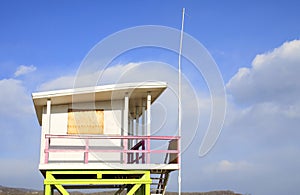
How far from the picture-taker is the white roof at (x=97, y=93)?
1452 centimetres

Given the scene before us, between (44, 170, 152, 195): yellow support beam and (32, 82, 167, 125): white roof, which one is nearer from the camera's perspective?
(44, 170, 152, 195): yellow support beam

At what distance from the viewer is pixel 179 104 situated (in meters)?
14.0

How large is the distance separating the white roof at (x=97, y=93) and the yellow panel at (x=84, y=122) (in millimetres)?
430

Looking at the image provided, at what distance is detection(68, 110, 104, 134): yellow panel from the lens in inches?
583

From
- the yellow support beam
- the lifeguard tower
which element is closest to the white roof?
the lifeguard tower

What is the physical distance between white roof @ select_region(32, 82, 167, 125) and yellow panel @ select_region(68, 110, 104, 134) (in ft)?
1.41

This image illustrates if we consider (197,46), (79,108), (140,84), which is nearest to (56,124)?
(79,108)

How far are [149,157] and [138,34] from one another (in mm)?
3856

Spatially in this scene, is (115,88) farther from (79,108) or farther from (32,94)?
(32,94)

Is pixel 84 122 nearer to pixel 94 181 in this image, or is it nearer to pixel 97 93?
pixel 97 93

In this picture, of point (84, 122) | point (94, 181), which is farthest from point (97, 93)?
point (94, 181)

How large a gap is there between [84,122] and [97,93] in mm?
1063

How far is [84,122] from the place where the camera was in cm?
1484

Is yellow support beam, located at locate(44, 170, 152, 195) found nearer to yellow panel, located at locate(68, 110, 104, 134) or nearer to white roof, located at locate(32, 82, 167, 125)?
yellow panel, located at locate(68, 110, 104, 134)
